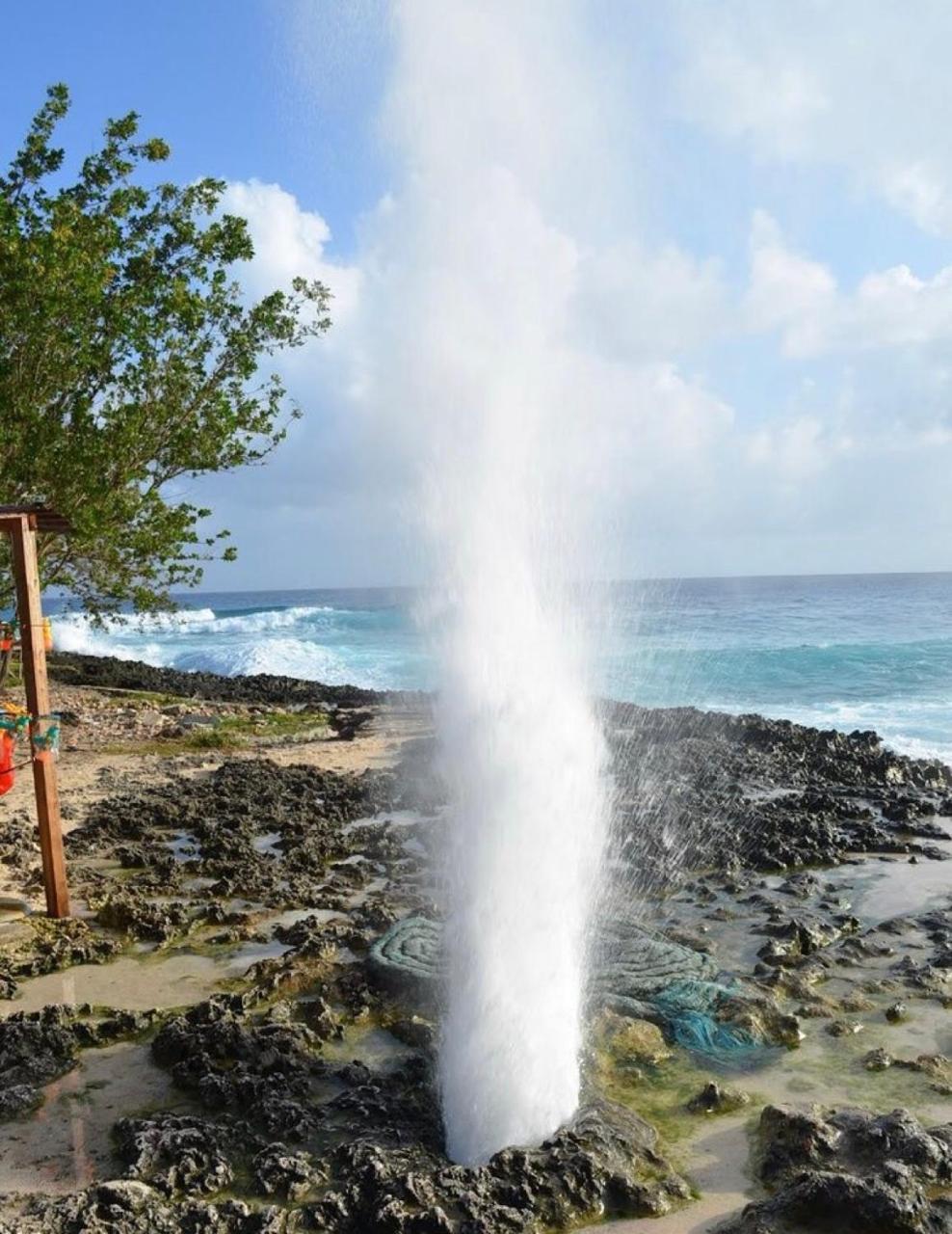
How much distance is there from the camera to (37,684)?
8727mm

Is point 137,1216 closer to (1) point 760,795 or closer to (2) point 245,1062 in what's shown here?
(2) point 245,1062

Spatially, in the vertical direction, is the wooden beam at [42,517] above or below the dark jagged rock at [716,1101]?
above

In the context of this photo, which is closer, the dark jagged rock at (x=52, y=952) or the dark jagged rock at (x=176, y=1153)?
the dark jagged rock at (x=176, y=1153)

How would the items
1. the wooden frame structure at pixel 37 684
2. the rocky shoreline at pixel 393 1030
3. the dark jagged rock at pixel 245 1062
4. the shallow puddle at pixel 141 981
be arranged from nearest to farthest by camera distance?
the rocky shoreline at pixel 393 1030, the dark jagged rock at pixel 245 1062, the shallow puddle at pixel 141 981, the wooden frame structure at pixel 37 684

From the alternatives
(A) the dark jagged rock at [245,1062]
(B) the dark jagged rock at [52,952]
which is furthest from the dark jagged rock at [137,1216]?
(B) the dark jagged rock at [52,952]

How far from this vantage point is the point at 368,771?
53.2 ft

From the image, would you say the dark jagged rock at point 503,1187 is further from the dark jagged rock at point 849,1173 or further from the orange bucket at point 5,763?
the orange bucket at point 5,763

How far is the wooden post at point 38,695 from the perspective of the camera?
8570mm

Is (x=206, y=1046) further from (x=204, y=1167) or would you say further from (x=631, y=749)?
(x=631, y=749)

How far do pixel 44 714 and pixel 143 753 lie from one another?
29.3ft

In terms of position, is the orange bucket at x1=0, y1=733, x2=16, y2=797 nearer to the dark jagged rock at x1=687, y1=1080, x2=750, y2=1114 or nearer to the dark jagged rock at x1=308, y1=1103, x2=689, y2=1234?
the dark jagged rock at x1=308, y1=1103, x2=689, y2=1234

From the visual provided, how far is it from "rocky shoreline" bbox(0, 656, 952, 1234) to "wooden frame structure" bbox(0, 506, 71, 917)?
422 mm

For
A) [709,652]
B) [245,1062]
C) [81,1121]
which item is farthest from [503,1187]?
[709,652]

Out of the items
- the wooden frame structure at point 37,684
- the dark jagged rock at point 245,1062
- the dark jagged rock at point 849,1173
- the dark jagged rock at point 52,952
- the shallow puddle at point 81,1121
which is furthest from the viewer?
the wooden frame structure at point 37,684
